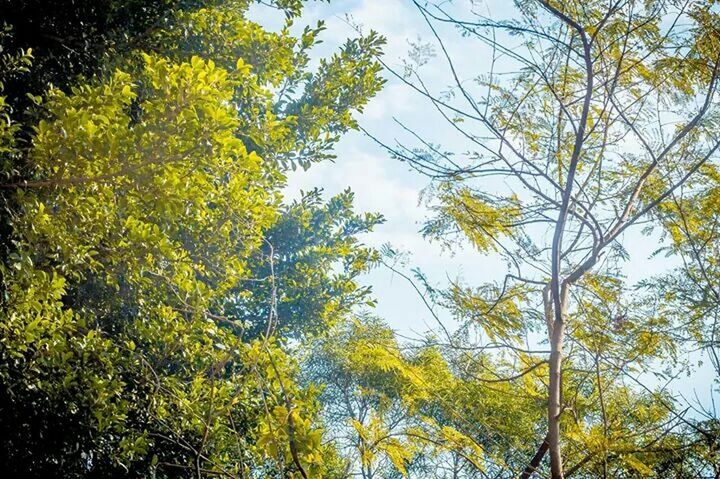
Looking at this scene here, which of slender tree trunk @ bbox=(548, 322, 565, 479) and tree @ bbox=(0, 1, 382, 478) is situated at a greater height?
tree @ bbox=(0, 1, 382, 478)

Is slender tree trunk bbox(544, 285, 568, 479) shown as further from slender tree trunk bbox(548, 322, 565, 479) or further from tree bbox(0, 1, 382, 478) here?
tree bbox(0, 1, 382, 478)

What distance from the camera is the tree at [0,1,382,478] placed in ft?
11.6

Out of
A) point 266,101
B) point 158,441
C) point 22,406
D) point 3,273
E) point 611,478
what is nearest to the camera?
point 611,478

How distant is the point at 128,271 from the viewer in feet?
13.8

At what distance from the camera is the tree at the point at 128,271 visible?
3.52m

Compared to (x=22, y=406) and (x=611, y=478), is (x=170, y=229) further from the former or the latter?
(x=611, y=478)

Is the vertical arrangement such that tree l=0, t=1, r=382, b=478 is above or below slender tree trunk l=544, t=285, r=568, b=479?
above

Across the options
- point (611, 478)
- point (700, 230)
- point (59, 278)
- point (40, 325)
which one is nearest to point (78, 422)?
point (40, 325)

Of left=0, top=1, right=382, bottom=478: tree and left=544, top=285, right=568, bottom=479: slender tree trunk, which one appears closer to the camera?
left=544, top=285, right=568, bottom=479: slender tree trunk

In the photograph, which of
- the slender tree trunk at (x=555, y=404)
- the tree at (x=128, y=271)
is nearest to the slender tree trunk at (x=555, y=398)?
the slender tree trunk at (x=555, y=404)

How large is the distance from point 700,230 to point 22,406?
410cm

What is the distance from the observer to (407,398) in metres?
4.35

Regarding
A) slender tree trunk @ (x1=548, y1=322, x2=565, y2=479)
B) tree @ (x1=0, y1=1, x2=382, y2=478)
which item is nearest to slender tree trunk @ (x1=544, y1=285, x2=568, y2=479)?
slender tree trunk @ (x1=548, y1=322, x2=565, y2=479)

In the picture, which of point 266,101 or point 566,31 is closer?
point 566,31
